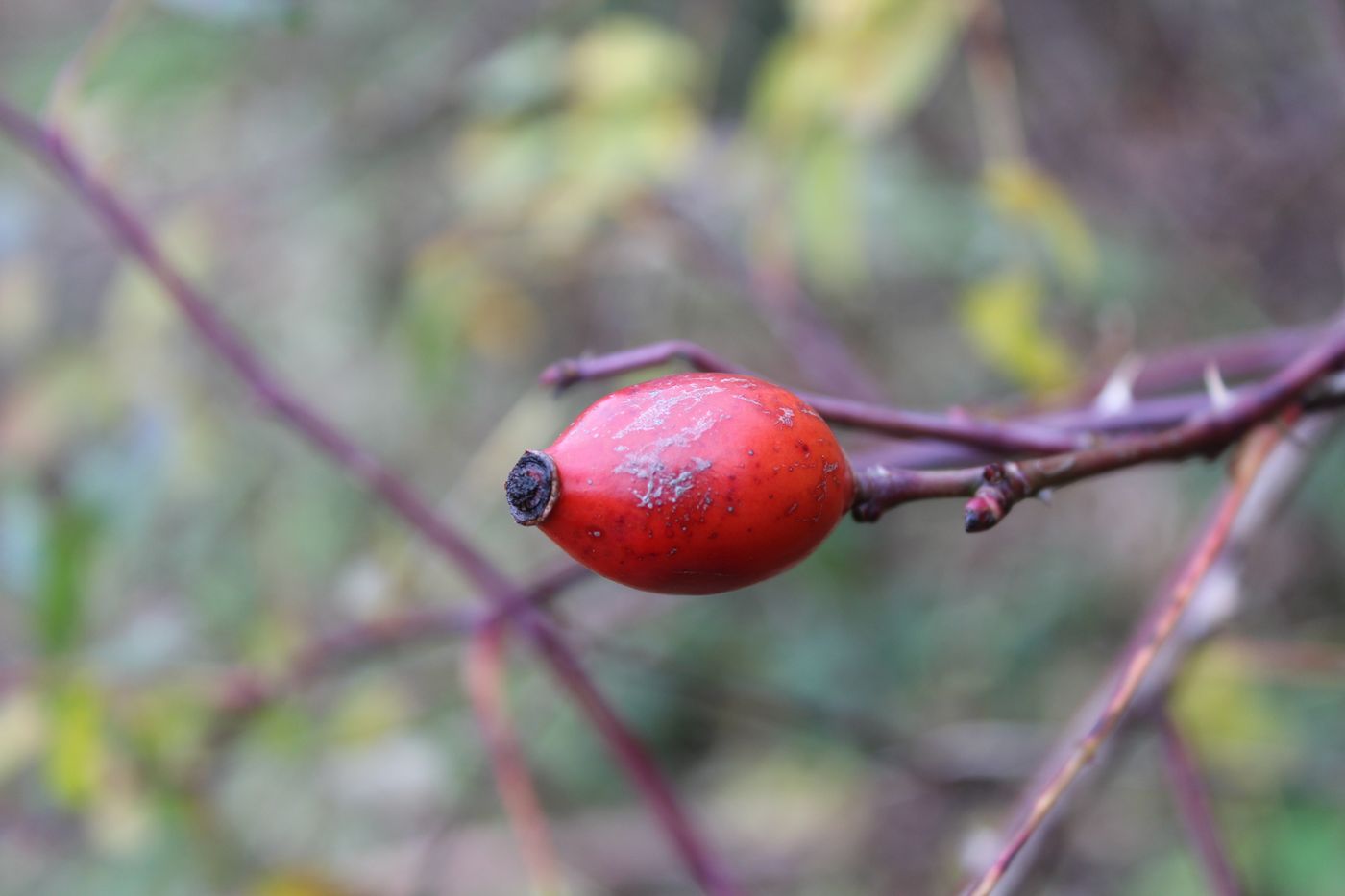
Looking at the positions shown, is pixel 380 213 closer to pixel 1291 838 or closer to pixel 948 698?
pixel 948 698

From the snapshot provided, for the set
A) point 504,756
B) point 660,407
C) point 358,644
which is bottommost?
point 660,407

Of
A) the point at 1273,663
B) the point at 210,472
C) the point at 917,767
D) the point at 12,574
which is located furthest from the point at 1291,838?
the point at 210,472

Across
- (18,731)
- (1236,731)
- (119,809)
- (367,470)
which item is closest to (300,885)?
(119,809)

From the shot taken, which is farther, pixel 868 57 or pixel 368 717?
pixel 368 717

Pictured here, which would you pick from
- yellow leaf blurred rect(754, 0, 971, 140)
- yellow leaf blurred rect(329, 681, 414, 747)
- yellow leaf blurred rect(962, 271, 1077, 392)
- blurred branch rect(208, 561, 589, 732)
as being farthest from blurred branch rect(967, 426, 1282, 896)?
yellow leaf blurred rect(329, 681, 414, 747)

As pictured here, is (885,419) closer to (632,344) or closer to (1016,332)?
(1016,332)

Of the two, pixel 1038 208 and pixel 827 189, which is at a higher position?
pixel 827 189
